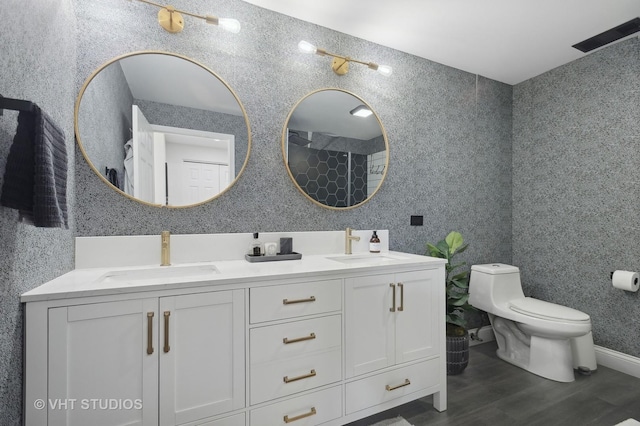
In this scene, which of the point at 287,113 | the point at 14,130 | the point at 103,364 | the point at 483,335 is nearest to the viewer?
the point at 14,130

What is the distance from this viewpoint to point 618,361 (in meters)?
2.29

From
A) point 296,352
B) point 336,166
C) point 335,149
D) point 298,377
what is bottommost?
point 298,377

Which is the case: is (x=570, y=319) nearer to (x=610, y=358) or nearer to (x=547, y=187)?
(x=610, y=358)

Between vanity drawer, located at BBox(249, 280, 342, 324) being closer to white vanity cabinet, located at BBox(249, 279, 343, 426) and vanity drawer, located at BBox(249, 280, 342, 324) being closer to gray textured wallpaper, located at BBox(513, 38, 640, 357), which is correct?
white vanity cabinet, located at BBox(249, 279, 343, 426)

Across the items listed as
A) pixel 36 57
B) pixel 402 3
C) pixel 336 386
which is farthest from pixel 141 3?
pixel 336 386

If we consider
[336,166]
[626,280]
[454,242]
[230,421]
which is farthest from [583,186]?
[230,421]

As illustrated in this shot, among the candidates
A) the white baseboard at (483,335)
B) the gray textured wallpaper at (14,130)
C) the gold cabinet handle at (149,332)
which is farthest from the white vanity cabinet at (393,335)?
the gray textured wallpaper at (14,130)

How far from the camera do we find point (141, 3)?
166cm

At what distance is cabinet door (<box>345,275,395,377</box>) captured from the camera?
5.16 ft

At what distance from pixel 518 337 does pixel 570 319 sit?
453 mm

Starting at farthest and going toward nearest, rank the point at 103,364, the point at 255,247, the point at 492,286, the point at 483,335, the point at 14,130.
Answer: the point at 483,335 < the point at 492,286 < the point at 255,247 < the point at 103,364 < the point at 14,130

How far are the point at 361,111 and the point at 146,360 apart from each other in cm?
194

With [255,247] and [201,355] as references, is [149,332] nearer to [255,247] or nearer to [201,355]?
[201,355]

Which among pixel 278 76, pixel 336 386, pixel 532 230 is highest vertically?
pixel 278 76
